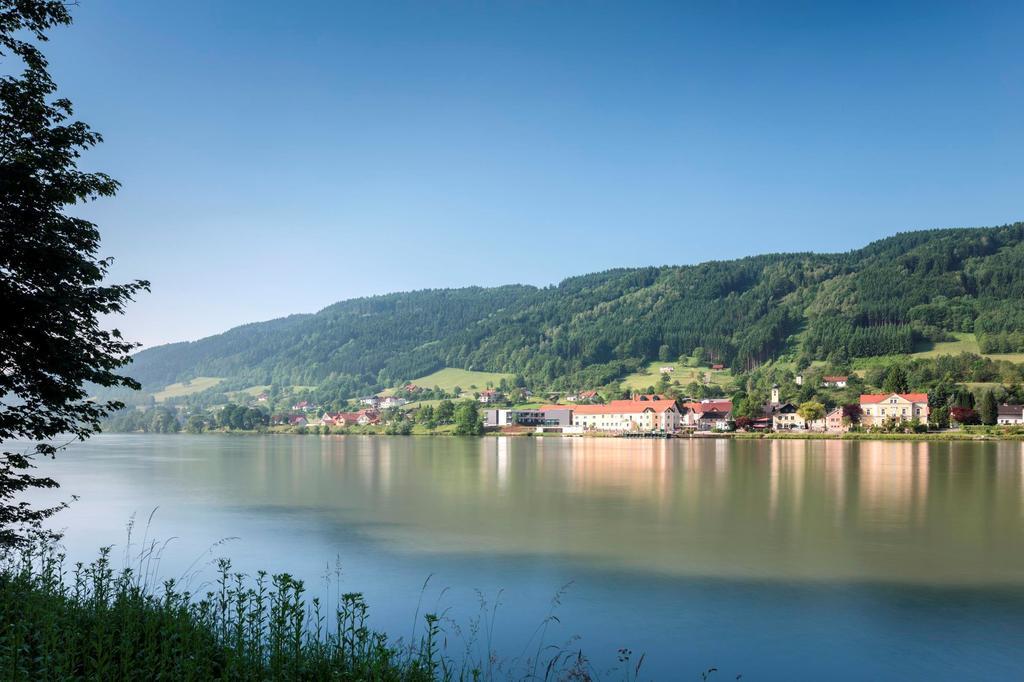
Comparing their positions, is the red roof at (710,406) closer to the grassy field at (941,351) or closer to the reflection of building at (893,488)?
the grassy field at (941,351)

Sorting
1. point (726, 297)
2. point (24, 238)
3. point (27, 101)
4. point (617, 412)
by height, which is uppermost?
point (726, 297)

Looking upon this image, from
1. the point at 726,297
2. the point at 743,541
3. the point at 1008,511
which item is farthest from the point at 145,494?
the point at 726,297

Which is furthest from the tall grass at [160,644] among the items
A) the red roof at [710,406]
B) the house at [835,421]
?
the red roof at [710,406]

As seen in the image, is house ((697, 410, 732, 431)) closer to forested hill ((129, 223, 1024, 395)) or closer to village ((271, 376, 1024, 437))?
village ((271, 376, 1024, 437))

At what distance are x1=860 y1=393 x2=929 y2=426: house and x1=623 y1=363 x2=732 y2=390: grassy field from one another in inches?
1551

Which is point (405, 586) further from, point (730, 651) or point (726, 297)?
point (726, 297)

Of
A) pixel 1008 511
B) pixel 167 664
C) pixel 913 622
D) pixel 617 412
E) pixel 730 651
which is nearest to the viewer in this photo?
pixel 167 664

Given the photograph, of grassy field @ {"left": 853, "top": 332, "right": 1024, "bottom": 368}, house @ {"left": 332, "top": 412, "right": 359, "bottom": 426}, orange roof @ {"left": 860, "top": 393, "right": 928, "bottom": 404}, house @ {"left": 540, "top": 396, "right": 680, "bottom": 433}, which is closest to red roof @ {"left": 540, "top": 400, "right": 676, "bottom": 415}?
house @ {"left": 540, "top": 396, "right": 680, "bottom": 433}

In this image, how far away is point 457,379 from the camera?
176 meters

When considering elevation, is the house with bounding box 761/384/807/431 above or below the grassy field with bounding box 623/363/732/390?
below

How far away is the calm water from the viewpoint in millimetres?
10180

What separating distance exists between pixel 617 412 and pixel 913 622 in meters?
112

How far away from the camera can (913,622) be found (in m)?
11.1

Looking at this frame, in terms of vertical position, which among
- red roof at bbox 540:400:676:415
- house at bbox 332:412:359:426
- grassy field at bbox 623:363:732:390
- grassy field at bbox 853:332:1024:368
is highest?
grassy field at bbox 853:332:1024:368
